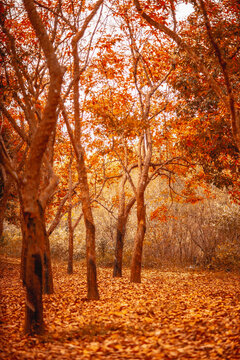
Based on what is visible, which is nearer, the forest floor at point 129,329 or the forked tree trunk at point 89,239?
the forest floor at point 129,329

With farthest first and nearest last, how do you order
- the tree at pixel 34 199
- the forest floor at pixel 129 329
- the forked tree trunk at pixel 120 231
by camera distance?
1. the forked tree trunk at pixel 120 231
2. the tree at pixel 34 199
3. the forest floor at pixel 129 329

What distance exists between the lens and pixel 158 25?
7.75 m

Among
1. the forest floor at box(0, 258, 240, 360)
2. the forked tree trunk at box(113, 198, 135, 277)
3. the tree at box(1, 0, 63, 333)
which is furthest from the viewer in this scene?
the forked tree trunk at box(113, 198, 135, 277)

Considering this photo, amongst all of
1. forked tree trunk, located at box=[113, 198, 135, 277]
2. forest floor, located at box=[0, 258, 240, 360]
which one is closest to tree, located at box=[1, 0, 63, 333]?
forest floor, located at box=[0, 258, 240, 360]

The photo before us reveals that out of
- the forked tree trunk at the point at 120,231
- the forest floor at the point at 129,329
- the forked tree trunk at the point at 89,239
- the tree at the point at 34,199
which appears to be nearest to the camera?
the forest floor at the point at 129,329

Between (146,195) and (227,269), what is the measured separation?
24.4 ft

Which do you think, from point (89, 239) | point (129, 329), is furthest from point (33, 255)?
point (89, 239)

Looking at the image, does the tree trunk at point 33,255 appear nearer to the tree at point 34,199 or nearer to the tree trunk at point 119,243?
the tree at point 34,199

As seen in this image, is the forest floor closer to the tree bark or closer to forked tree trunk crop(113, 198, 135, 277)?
the tree bark

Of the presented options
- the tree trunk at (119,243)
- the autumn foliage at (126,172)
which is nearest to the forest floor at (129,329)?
the autumn foliage at (126,172)

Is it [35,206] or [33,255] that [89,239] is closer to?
[33,255]

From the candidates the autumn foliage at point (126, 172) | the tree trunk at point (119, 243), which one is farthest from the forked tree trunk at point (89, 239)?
the tree trunk at point (119, 243)

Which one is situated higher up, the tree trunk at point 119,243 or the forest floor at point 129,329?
the tree trunk at point 119,243

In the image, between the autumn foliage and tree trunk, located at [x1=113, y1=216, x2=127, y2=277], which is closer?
the autumn foliage
